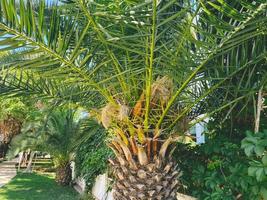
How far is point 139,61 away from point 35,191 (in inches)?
432

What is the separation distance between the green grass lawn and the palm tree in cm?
774

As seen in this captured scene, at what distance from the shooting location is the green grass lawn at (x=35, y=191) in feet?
39.1

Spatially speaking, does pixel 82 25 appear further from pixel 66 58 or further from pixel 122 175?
pixel 122 175

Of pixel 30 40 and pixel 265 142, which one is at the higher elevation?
pixel 30 40

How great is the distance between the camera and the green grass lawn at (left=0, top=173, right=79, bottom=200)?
39.1ft

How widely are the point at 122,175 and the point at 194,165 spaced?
1.34m

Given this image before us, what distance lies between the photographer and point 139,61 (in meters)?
3.65

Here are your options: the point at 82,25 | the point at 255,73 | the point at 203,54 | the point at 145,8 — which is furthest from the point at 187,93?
the point at 145,8

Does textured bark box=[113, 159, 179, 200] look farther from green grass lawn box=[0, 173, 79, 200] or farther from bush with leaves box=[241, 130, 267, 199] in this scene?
green grass lawn box=[0, 173, 79, 200]

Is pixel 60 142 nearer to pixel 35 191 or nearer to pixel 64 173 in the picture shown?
pixel 64 173

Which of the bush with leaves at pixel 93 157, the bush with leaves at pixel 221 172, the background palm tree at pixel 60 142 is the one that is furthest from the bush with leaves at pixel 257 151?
the background palm tree at pixel 60 142

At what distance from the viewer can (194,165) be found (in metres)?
5.33

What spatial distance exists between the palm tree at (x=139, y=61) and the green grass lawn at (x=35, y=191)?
7735 mm

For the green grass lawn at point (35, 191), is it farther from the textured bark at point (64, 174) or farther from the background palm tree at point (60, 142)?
the background palm tree at point (60, 142)
